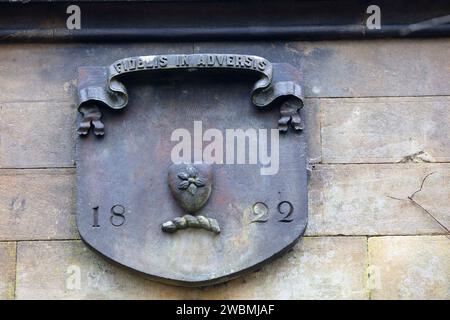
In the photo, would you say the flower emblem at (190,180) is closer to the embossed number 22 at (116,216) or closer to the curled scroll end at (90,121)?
the embossed number 22 at (116,216)

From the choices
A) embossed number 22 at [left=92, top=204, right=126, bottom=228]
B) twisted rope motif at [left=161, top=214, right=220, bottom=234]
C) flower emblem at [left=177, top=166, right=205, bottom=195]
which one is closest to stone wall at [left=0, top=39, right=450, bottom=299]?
embossed number 22 at [left=92, top=204, right=126, bottom=228]

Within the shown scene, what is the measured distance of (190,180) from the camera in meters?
5.96

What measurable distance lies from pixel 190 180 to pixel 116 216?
45 cm

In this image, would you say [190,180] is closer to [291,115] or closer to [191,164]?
[191,164]

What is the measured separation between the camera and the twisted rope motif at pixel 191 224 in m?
5.94

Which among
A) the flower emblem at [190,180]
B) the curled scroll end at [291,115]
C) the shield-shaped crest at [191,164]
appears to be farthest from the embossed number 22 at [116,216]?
the curled scroll end at [291,115]

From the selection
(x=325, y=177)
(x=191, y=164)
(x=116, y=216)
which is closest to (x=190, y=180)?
(x=191, y=164)

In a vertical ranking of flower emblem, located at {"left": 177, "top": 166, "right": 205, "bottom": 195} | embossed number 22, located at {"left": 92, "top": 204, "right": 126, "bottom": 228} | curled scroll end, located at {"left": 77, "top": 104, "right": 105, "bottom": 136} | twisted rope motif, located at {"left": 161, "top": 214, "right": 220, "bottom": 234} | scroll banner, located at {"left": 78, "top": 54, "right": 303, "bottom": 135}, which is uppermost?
scroll banner, located at {"left": 78, "top": 54, "right": 303, "bottom": 135}

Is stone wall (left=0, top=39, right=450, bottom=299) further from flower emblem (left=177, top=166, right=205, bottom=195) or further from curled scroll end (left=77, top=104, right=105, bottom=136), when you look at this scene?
flower emblem (left=177, top=166, right=205, bottom=195)

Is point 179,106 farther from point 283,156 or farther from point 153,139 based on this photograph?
point 283,156

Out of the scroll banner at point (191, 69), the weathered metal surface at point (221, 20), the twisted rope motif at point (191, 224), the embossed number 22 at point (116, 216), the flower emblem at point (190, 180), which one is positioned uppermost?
the weathered metal surface at point (221, 20)

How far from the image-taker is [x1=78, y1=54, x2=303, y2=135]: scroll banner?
6.07m

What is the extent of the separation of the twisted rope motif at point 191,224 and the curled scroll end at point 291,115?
25.4 inches

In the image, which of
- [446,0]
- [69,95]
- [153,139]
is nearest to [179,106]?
[153,139]
